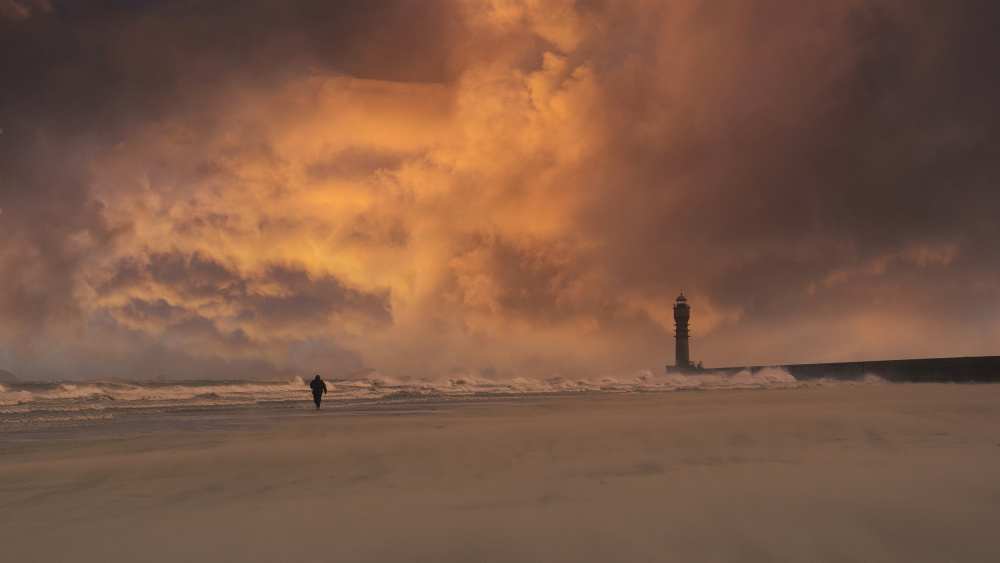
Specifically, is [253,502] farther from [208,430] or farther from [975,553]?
[208,430]

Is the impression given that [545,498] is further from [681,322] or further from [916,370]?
[681,322]

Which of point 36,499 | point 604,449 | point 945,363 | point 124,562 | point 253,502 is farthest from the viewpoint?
point 945,363

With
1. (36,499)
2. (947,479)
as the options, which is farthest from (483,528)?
(36,499)

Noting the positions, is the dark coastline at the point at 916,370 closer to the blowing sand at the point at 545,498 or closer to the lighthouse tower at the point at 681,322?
the lighthouse tower at the point at 681,322

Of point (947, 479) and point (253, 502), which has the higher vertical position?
point (947, 479)

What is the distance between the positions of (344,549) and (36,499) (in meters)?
4.18

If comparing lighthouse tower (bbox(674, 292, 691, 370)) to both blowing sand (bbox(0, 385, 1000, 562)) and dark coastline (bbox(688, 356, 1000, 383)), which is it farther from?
blowing sand (bbox(0, 385, 1000, 562))

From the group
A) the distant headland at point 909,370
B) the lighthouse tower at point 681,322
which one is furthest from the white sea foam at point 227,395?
the lighthouse tower at point 681,322

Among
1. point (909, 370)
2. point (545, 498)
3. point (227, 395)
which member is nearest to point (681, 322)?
point (909, 370)

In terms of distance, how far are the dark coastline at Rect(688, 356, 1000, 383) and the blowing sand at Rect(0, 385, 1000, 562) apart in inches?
1472

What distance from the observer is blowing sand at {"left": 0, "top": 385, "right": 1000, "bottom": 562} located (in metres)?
3.77

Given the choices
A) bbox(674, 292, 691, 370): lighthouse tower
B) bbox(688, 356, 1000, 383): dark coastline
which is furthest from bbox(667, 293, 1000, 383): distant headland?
bbox(674, 292, 691, 370): lighthouse tower

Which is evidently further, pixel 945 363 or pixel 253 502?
pixel 945 363

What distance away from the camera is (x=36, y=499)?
19.6 ft
